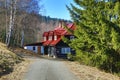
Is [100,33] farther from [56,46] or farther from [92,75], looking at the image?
[56,46]

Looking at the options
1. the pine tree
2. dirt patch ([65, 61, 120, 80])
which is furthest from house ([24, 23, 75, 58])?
dirt patch ([65, 61, 120, 80])

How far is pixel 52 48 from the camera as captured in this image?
6197 centimetres

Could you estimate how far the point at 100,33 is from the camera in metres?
26.7

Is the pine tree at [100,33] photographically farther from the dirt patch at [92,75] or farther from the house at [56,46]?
the house at [56,46]

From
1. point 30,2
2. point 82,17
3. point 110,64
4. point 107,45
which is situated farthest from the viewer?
point 30,2

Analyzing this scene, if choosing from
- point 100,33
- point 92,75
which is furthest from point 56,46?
point 92,75

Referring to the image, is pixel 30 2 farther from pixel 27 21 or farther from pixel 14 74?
pixel 14 74

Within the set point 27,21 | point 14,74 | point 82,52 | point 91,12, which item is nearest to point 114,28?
point 91,12

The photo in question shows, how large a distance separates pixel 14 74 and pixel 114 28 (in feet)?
31.2

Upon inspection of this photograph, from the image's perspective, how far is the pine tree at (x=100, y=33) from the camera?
2472cm

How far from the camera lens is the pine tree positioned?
81.1ft

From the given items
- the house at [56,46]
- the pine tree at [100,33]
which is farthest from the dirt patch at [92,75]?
the house at [56,46]

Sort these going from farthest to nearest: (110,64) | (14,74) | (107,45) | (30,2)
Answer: (30,2), (110,64), (107,45), (14,74)

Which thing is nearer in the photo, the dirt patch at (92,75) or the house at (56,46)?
the dirt patch at (92,75)
